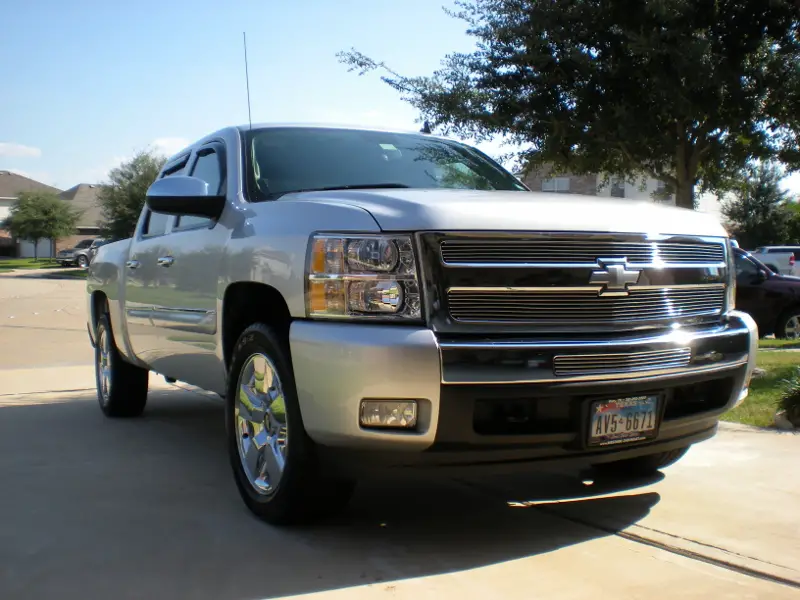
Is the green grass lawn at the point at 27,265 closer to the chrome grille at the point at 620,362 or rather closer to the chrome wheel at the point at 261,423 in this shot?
the chrome wheel at the point at 261,423

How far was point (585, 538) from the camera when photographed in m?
3.97

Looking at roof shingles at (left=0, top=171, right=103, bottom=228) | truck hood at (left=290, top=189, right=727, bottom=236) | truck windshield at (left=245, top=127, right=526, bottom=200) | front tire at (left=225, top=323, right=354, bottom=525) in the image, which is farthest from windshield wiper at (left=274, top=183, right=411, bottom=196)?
roof shingles at (left=0, top=171, right=103, bottom=228)

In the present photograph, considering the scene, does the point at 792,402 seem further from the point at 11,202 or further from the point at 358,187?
the point at 11,202

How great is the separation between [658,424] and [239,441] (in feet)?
6.27

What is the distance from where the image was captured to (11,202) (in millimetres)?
71500

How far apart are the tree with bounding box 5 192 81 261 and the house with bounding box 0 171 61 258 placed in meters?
8.51

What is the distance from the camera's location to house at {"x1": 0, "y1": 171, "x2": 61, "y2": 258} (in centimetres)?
7781

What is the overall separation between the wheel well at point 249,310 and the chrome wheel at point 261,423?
19 centimetres

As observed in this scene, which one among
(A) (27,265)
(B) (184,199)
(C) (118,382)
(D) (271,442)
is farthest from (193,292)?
(A) (27,265)

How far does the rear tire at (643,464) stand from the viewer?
493 centimetres

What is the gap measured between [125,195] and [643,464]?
150 feet

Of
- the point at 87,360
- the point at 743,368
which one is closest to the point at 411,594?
the point at 743,368

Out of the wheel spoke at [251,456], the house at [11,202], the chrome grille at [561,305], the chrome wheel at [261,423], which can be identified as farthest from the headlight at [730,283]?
the house at [11,202]

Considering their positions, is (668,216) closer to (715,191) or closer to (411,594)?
(411,594)
